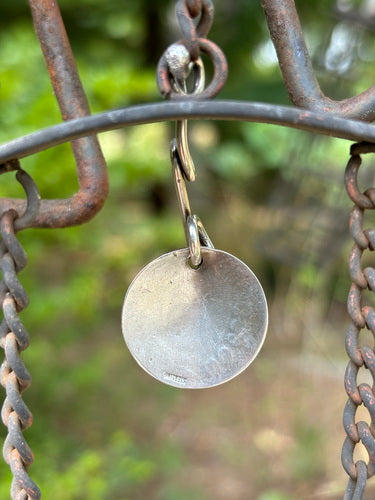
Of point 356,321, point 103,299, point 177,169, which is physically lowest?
point 103,299

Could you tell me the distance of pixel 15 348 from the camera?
0.51 meters

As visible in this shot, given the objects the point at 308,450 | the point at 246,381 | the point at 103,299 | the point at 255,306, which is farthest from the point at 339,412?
the point at 255,306

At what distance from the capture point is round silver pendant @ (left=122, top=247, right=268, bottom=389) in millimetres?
530

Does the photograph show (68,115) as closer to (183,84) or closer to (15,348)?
(183,84)

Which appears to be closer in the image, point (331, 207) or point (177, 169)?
point (177, 169)

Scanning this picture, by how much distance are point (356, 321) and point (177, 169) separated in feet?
0.69

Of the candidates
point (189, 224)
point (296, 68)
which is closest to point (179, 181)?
point (189, 224)

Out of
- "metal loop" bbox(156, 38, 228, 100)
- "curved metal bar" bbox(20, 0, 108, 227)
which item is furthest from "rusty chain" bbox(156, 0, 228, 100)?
"curved metal bar" bbox(20, 0, 108, 227)

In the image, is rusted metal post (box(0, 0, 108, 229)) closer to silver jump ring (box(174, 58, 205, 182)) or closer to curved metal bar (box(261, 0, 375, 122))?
silver jump ring (box(174, 58, 205, 182))

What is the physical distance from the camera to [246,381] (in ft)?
8.73

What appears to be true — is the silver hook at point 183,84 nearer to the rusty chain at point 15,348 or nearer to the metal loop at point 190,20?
the metal loop at point 190,20

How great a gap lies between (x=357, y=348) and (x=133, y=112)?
0.27 metres

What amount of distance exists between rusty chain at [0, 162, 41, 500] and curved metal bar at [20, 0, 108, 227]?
44mm

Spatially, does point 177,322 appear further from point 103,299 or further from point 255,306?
point 103,299
